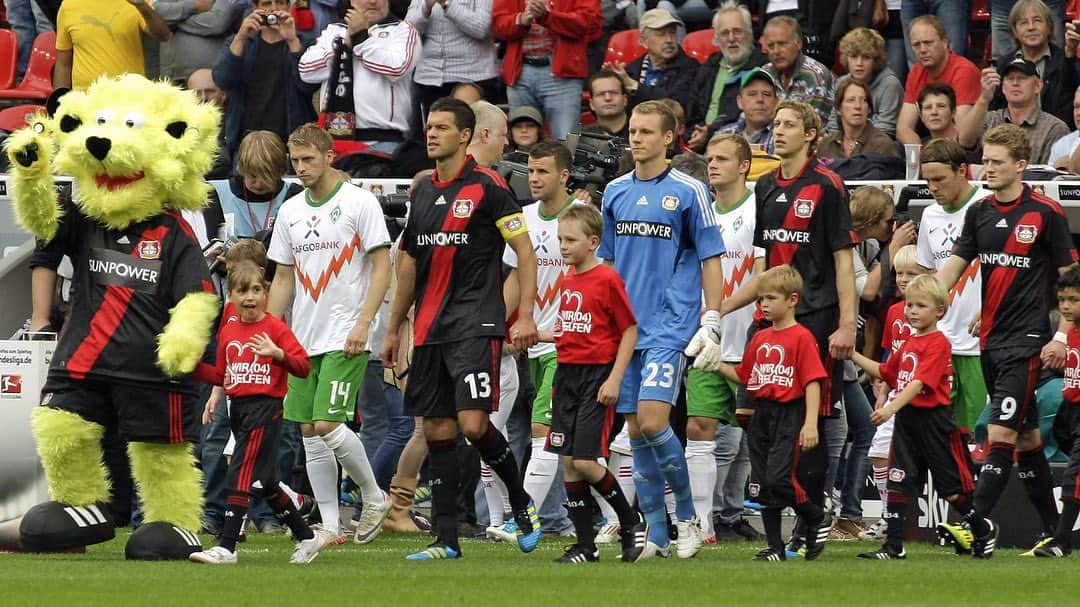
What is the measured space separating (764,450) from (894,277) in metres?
3.00

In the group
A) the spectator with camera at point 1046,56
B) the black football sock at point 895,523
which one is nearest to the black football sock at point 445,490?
the black football sock at point 895,523

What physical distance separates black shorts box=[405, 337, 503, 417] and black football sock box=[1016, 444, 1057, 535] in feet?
10.4

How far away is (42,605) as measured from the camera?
7410 millimetres

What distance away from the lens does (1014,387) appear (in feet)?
34.6

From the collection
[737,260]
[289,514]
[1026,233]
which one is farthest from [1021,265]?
[289,514]

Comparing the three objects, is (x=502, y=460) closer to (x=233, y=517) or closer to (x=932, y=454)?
(x=233, y=517)

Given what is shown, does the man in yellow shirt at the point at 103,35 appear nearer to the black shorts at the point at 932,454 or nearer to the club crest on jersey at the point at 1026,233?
the club crest on jersey at the point at 1026,233

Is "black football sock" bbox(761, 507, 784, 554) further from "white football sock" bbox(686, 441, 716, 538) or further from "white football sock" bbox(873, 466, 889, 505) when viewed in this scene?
"white football sock" bbox(873, 466, 889, 505)

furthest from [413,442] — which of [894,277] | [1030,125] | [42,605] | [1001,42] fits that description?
[1001,42]

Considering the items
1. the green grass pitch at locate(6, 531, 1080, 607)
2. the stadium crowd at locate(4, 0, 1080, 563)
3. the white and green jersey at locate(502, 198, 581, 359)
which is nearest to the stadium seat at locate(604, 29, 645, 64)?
the stadium crowd at locate(4, 0, 1080, 563)

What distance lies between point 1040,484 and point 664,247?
2695 mm

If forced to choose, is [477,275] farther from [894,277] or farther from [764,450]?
[894,277]

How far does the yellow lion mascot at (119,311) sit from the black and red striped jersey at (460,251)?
3.64ft

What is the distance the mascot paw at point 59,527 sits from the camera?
9203mm
